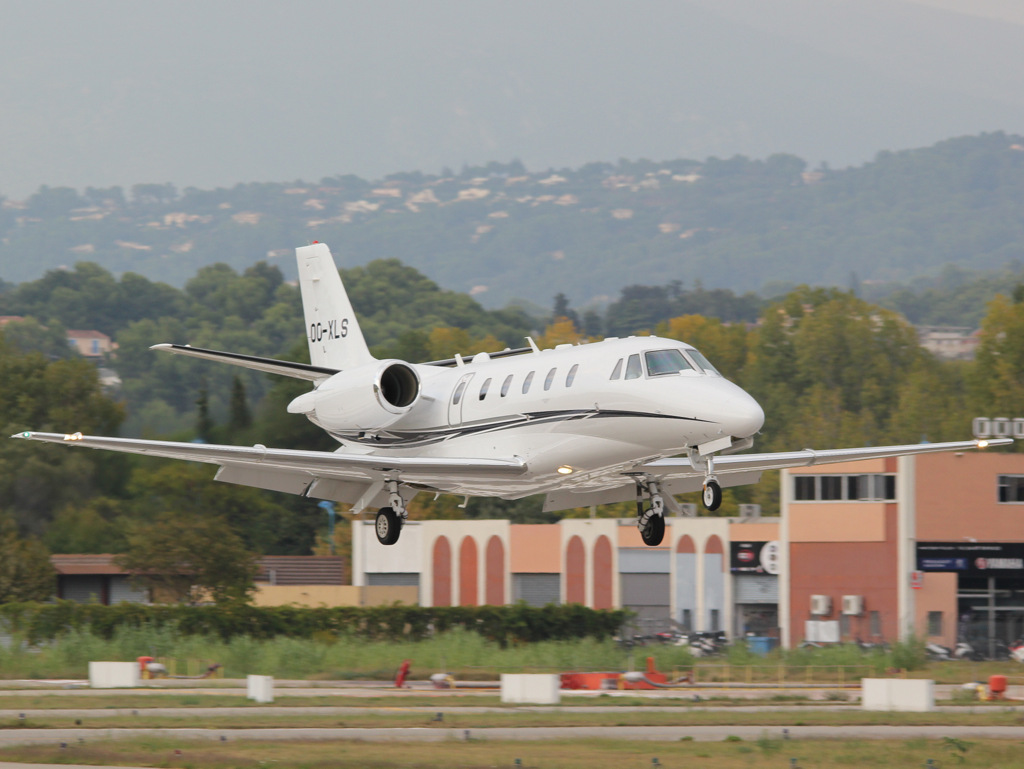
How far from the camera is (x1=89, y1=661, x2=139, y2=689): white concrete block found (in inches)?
1490

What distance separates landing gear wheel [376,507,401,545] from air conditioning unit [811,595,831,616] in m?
26.4

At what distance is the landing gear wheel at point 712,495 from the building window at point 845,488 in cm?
2829

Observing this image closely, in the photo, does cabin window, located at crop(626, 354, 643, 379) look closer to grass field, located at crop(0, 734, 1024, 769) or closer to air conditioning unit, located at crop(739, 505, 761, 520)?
grass field, located at crop(0, 734, 1024, 769)

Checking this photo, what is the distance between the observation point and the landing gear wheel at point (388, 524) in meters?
25.0

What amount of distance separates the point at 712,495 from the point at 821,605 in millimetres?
28839

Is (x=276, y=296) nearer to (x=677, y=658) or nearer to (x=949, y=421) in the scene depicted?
(x=949, y=421)

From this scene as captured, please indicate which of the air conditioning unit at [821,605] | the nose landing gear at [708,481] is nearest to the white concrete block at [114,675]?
the nose landing gear at [708,481]

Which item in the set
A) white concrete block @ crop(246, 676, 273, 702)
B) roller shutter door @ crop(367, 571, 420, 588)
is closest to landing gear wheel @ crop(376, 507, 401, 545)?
white concrete block @ crop(246, 676, 273, 702)

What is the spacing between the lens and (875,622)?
47.6m

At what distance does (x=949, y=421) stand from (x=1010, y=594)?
46.6 metres

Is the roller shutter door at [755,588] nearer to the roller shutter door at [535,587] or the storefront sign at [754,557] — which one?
the storefront sign at [754,557]

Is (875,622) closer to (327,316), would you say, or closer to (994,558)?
(994,558)

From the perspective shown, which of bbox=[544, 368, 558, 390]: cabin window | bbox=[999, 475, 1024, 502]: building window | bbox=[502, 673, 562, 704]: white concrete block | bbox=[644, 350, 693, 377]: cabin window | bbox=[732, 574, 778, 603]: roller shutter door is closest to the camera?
bbox=[644, 350, 693, 377]: cabin window

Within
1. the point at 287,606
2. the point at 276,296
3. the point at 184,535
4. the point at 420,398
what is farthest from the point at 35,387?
the point at 276,296
